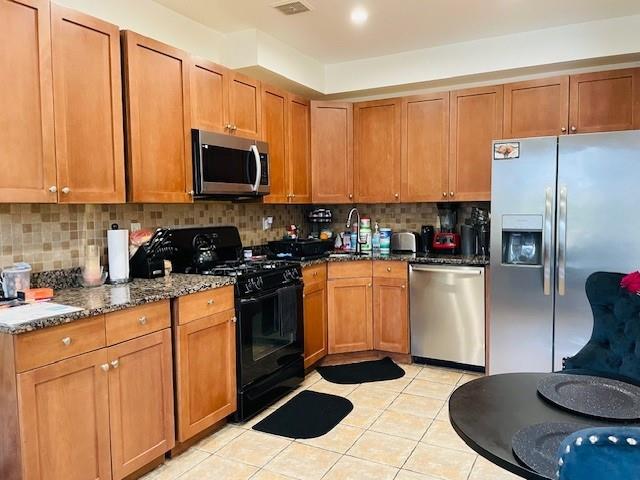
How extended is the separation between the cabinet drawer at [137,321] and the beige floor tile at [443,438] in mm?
1621

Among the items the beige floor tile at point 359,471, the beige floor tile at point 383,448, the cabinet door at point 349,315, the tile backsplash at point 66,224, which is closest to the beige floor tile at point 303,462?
the beige floor tile at point 359,471

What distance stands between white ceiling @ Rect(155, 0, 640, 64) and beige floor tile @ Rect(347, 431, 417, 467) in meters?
2.71

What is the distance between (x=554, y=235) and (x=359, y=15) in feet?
6.58

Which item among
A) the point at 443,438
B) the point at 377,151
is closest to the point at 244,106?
the point at 377,151

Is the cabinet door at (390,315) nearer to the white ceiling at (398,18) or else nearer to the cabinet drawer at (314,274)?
the cabinet drawer at (314,274)

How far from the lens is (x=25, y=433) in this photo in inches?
70.2

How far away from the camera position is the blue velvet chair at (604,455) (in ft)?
2.52

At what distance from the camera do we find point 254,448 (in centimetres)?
265

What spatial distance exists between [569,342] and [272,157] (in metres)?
2.56

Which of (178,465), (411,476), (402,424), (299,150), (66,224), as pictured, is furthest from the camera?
(299,150)

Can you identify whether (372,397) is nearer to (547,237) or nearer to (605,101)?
(547,237)

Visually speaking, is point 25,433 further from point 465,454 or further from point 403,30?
point 403,30

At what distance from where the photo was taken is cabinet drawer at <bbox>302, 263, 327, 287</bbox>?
144 inches

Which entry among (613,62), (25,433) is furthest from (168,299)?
(613,62)
